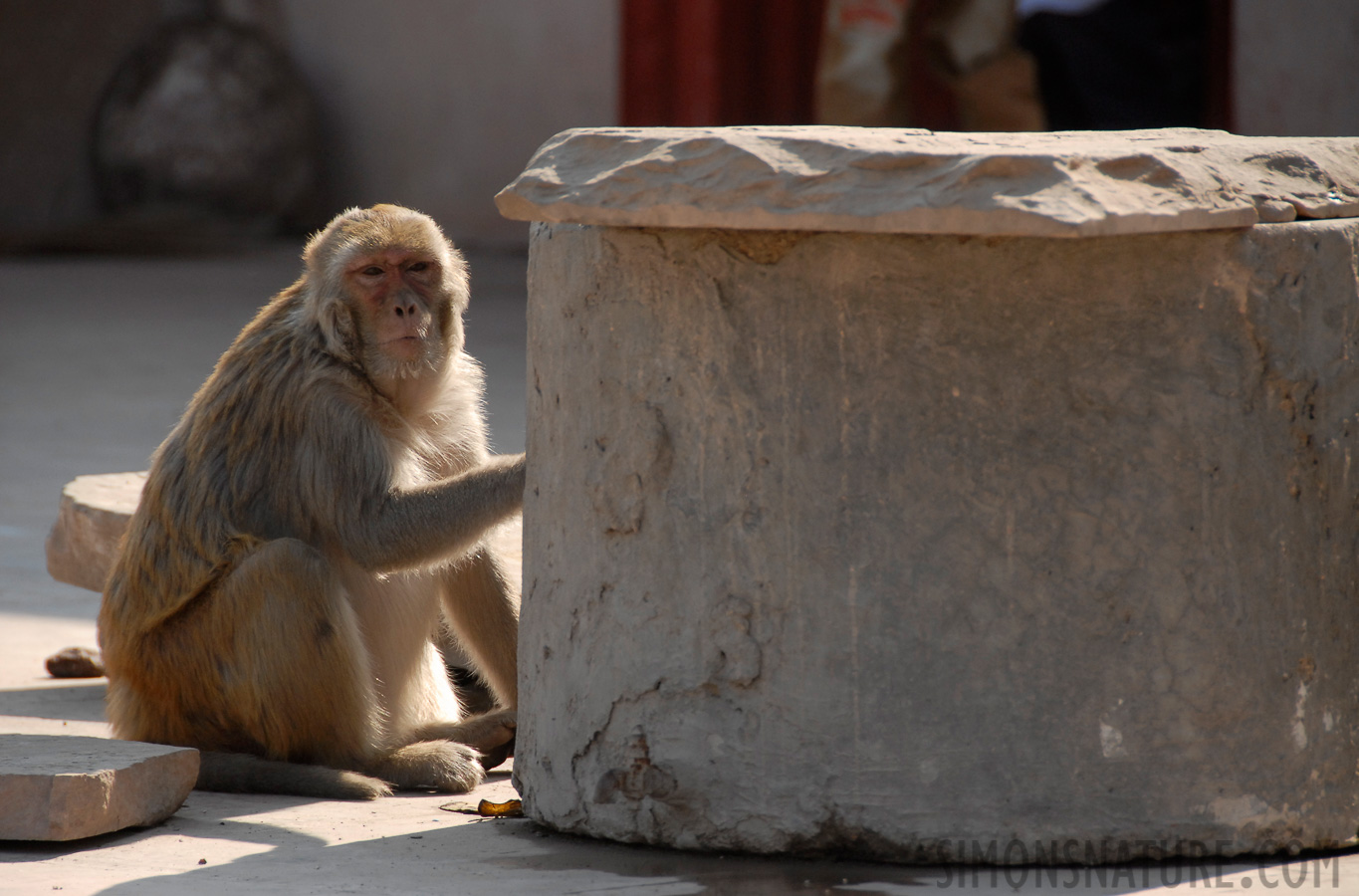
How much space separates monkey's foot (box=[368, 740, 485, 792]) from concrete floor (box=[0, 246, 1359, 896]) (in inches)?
1.6

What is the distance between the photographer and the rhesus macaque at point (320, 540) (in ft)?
11.9

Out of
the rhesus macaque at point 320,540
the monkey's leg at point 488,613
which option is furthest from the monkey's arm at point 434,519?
the monkey's leg at point 488,613

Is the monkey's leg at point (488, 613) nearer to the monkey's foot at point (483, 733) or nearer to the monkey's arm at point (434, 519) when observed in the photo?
the monkey's foot at point (483, 733)

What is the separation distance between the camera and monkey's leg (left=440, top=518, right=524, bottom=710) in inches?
161

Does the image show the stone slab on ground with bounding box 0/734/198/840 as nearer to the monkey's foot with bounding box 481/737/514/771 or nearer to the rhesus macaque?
the rhesus macaque

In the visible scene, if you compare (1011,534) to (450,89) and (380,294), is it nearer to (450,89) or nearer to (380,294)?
(380,294)

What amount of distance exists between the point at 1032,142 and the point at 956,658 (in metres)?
0.88

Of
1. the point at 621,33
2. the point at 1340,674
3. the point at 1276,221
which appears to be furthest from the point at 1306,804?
the point at 621,33

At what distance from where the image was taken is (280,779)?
361cm

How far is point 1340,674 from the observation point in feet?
9.68

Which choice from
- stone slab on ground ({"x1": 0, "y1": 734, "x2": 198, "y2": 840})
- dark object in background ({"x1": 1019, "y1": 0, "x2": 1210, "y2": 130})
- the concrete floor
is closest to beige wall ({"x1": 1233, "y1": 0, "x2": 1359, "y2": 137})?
dark object in background ({"x1": 1019, "y1": 0, "x2": 1210, "y2": 130})

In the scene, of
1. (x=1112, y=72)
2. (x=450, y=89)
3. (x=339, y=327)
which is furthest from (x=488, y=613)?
(x=1112, y=72)

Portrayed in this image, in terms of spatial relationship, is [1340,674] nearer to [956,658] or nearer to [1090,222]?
[956,658]

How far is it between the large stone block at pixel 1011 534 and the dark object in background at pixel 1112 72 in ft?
33.1
